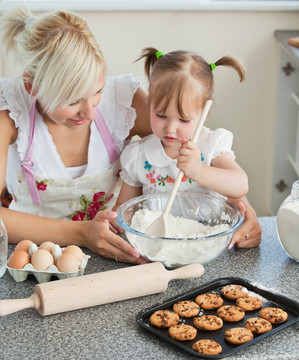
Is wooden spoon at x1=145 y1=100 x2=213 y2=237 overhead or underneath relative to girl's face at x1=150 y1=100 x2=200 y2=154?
underneath

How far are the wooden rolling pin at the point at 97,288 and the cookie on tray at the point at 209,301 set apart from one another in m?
0.08

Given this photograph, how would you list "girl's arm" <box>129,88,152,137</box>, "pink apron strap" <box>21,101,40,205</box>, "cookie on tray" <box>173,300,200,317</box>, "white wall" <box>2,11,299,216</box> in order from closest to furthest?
"cookie on tray" <box>173,300,200,317</box>
"pink apron strap" <box>21,101,40,205</box>
"girl's arm" <box>129,88,152,137</box>
"white wall" <box>2,11,299,216</box>

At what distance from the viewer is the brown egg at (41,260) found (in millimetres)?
1284

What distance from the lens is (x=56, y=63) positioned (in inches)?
59.4

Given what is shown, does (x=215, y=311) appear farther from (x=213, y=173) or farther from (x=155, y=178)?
(x=155, y=178)

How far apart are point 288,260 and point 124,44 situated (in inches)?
74.2

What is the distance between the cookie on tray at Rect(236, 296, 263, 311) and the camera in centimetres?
116

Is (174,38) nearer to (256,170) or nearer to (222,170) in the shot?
(256,170)

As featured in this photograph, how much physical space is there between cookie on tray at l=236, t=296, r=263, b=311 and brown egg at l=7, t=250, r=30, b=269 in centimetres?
45

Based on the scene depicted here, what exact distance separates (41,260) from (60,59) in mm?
513

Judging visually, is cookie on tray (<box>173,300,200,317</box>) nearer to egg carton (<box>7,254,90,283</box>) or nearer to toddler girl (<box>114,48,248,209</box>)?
egg carton (<box>7,254,90,283</box>)

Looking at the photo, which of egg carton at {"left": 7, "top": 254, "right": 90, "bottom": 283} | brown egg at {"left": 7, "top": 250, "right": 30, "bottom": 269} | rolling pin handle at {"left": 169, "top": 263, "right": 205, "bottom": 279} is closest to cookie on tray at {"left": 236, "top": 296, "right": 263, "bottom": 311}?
rolling pin handle at {"left": 169, "top": 263, "right": 205, "bottom": 279}

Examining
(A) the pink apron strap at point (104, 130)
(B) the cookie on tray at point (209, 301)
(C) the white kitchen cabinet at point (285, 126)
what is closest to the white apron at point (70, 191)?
(A) the pink apron strap at point (104, 130)

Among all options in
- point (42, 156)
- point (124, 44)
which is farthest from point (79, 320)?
point (124, 44)
